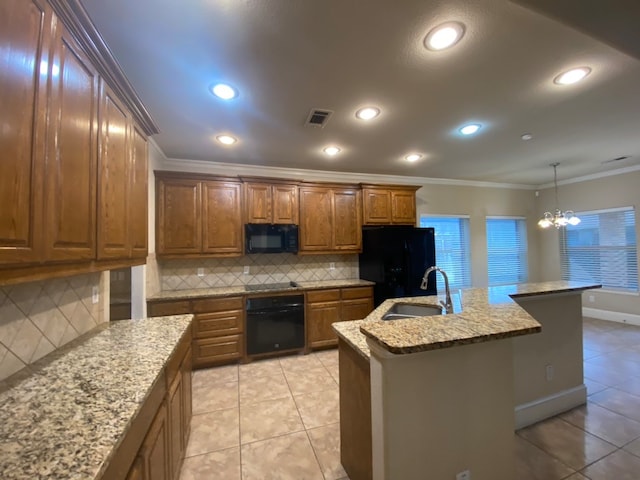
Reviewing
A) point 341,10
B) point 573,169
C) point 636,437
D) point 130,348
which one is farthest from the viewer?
point 573,169

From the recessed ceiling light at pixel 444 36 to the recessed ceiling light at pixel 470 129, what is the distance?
134 centimetres

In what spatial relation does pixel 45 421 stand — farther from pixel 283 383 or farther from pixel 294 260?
pixel 294 260

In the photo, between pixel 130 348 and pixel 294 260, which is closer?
pixel 130 348

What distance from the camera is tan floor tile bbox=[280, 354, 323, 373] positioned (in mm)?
3117

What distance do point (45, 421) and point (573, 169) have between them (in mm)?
6565

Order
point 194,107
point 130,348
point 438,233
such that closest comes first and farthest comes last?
point 130,348 → point 194,107 → point 438,233

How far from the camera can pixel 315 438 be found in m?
1.99

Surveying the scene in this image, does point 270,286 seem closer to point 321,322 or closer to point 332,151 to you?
point 321,322

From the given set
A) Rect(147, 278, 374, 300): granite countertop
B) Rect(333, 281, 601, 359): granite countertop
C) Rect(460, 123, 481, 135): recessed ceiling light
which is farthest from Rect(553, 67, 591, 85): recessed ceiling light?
Rect(147, 278, 374, 300): granite countertop

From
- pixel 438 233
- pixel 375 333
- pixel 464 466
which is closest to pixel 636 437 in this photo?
pixel 464 466

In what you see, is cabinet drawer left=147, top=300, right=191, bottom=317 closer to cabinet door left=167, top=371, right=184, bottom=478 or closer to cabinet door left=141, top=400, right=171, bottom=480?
cabinet door left=167, top=371, right=184, bottom=478

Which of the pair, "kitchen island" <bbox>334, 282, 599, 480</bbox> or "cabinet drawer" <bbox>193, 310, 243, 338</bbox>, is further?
"cabinet drawer" <bbox>193, 310, 243, 338</bbox>

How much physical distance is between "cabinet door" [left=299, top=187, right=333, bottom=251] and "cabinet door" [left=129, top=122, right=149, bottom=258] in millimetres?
2096

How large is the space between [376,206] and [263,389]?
2.89m
